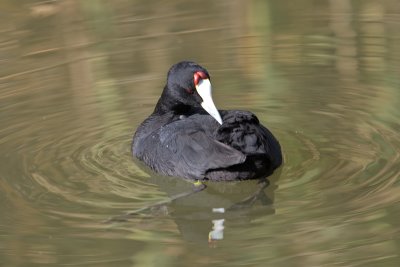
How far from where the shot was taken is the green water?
16.9ft

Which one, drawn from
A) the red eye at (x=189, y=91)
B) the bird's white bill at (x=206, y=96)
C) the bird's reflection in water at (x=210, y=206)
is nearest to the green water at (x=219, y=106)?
the bird's reflection in water at (x=210, y=206)

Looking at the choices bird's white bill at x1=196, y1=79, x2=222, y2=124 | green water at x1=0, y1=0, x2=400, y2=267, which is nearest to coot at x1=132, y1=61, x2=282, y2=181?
bird's white bill at x1=196, y1=79, x2=222, y2=124

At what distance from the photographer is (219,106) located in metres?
7.30

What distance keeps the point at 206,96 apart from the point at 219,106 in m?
1.09

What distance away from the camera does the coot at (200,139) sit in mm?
5668

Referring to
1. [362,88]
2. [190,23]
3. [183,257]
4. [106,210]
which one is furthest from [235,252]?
[190,23]

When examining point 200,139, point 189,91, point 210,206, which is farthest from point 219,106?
point 210,206

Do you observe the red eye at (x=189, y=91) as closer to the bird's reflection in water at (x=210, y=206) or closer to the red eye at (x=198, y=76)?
the red eye at (x=198, y=76)

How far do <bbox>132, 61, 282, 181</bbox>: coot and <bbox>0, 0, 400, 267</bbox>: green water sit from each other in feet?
0.36

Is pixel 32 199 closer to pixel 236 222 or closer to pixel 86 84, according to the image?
pixel 236 222

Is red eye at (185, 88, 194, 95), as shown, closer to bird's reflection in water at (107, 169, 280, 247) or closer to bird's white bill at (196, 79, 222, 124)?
bird's white bill at (196, 79, 222, 124)

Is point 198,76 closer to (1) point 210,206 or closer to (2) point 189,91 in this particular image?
(2) point 189,91

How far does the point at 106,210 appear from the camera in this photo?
5.55 m

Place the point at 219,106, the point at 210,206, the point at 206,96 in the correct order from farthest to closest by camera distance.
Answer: the point at 219,106 < the point at 206,96 < the point at 210,206
